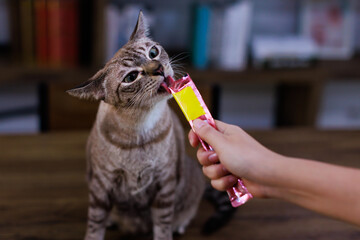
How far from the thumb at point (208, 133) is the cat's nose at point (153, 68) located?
13 centimetres

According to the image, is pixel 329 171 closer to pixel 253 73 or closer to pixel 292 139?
pixel 292 139

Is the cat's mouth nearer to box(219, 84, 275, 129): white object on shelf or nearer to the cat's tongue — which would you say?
the cat's tongue

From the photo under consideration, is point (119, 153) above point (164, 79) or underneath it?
underneath

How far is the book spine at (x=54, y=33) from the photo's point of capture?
189 centimetres

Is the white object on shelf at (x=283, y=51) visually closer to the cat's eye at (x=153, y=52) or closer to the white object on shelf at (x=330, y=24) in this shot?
the white object on shelf at (x=330, y=24)

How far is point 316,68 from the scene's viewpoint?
213 cm

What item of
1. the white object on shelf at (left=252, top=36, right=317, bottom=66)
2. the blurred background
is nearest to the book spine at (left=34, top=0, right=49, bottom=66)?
the blurred background

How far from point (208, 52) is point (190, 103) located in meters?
1.47

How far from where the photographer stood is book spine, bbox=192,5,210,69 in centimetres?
201

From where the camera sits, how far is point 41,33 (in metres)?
1.94

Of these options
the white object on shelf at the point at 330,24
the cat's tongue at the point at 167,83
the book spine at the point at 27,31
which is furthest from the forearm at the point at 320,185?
the white object on shelf at the point at 330,24

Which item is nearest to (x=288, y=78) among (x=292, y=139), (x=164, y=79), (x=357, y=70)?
(x=357, y=70)

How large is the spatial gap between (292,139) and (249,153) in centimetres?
85

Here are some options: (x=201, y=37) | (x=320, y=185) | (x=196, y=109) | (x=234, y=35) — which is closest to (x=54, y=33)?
(x=201, y=37)
